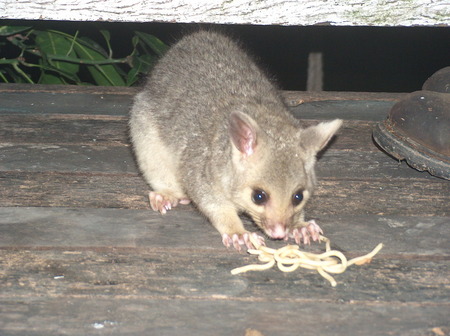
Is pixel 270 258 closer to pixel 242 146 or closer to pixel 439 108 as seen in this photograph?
pixel 242 146

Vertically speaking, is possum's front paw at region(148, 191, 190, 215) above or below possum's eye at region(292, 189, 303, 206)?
below

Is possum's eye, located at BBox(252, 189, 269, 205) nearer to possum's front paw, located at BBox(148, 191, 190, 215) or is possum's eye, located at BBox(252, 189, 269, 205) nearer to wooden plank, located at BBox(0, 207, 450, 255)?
wooden plank, located at BBox(0, 207, 450, 255)

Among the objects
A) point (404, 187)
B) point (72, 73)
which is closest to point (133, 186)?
point (404, 187)

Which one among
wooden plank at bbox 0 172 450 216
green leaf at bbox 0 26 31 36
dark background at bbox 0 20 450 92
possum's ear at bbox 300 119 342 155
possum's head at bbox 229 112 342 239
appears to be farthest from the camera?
dark background at bbox 0 20 450 92

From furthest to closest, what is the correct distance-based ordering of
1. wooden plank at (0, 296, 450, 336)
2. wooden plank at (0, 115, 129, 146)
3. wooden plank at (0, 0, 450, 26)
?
wooden plank at (0, 115, 129, 146)
wooden plank at (0, 0, 450, 26)
wooden plank at (0, 296, 450, 336)

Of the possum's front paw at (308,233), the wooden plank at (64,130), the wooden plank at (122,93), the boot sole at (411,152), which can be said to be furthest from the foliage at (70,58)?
the possum's front paw at (308,233)

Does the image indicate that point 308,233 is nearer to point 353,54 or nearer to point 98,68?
point 98,68

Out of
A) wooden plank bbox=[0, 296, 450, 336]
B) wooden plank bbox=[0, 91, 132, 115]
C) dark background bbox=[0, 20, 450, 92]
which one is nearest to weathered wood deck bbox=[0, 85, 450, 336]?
wooden plank bbox=[0, 296, 450, 336]

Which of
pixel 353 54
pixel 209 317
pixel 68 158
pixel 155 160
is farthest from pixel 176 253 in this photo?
pixel 353 54
